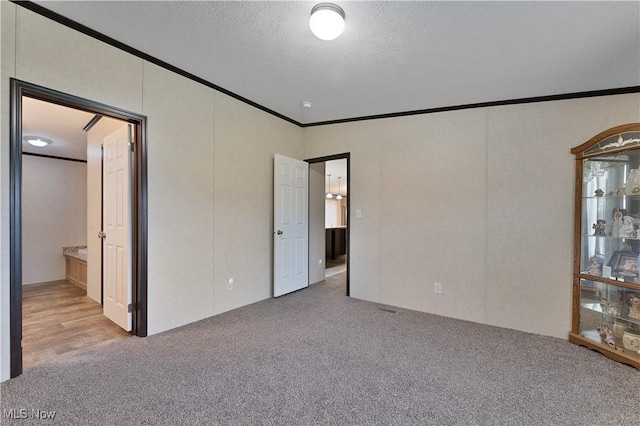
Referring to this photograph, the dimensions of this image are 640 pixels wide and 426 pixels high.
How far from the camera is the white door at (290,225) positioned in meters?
4.09

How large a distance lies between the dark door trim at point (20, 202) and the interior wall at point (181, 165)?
0.04 m

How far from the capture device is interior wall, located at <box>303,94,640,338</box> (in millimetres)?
Result: 2988

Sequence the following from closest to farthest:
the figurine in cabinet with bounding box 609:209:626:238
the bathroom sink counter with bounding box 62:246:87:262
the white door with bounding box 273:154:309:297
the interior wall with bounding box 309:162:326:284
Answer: the figurine in cabinet with bounding box 609:209:626:238 < the white door with bounding box 273:154:309:297 < the bathroom sink counter with bounding box 62:246:87:262 < the interior wall with bounding box 309:162:326:284

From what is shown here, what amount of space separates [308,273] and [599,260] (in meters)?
3.56

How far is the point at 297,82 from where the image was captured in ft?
10.1

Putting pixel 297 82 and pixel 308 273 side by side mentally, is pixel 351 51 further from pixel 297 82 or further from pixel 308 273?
pixel 308 273

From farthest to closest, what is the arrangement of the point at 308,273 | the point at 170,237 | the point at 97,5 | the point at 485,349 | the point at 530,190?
1. the point at 308,273
2. the point at 530,190
3. the point at 170,237
4. the point at 485,349
5. the point at 97,5

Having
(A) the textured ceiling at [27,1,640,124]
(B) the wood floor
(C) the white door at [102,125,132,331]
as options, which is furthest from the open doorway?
(A) the textured ceiling at [27,1,640,124]

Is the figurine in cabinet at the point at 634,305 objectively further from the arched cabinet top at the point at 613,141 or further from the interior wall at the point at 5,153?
the interior wall at the point at 5,153

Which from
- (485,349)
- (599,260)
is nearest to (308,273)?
(485,349)

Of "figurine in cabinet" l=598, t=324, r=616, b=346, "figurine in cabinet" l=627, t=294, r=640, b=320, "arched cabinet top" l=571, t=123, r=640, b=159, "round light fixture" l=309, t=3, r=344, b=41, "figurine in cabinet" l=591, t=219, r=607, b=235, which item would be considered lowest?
"figurine in cabinet" l=598, t=324, r=616, b=346

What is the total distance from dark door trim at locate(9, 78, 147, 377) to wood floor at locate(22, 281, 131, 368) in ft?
1.13

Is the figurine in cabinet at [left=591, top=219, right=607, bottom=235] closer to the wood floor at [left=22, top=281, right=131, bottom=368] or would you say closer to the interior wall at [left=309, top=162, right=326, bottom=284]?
the interior wall at [left=309, top=162, right=326, bottom=284]

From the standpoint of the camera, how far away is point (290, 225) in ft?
14.2
